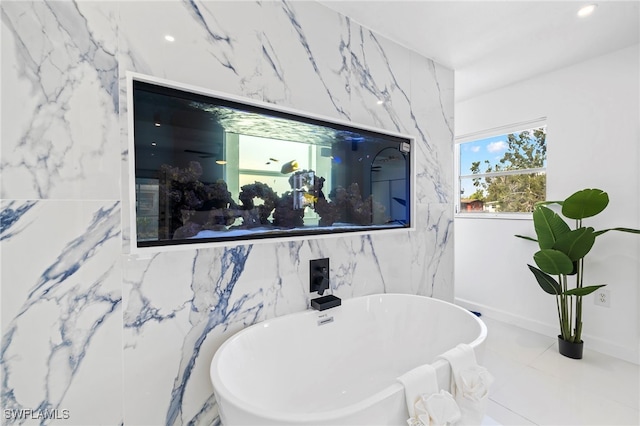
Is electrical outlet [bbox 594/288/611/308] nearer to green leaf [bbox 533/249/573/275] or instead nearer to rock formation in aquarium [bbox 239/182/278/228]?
green leaf [bbox 533/249/573/275]

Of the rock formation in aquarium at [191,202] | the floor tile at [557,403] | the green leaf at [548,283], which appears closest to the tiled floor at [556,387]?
the floor tile at [557,403]

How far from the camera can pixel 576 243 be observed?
6.93 ft

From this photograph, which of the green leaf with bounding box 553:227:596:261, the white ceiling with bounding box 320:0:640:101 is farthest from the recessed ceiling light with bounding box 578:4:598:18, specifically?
the green leaf with bounding box 553:227:596:261

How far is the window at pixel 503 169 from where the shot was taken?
286 cm

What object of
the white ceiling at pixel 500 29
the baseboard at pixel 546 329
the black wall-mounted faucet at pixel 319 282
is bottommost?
the baseboard at pixel 546 329

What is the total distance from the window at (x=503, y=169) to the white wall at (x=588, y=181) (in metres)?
0.15

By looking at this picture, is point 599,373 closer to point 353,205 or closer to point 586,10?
point 353,205

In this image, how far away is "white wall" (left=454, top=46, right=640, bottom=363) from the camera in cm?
223

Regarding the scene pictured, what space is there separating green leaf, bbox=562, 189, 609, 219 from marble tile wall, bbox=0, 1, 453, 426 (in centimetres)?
215

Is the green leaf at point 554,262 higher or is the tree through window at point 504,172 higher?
the tree through window at point 504,172

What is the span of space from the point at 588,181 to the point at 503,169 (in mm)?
779

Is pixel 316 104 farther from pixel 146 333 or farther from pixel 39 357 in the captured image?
pixel 39 357

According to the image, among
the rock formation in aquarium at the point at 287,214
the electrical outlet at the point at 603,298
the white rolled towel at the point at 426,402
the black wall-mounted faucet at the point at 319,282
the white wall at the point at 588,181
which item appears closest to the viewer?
the white rolled towel at the point at 426,402

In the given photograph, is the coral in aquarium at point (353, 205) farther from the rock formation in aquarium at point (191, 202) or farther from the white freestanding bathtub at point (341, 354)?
the rock formation in aquarium at point (191, 202)
